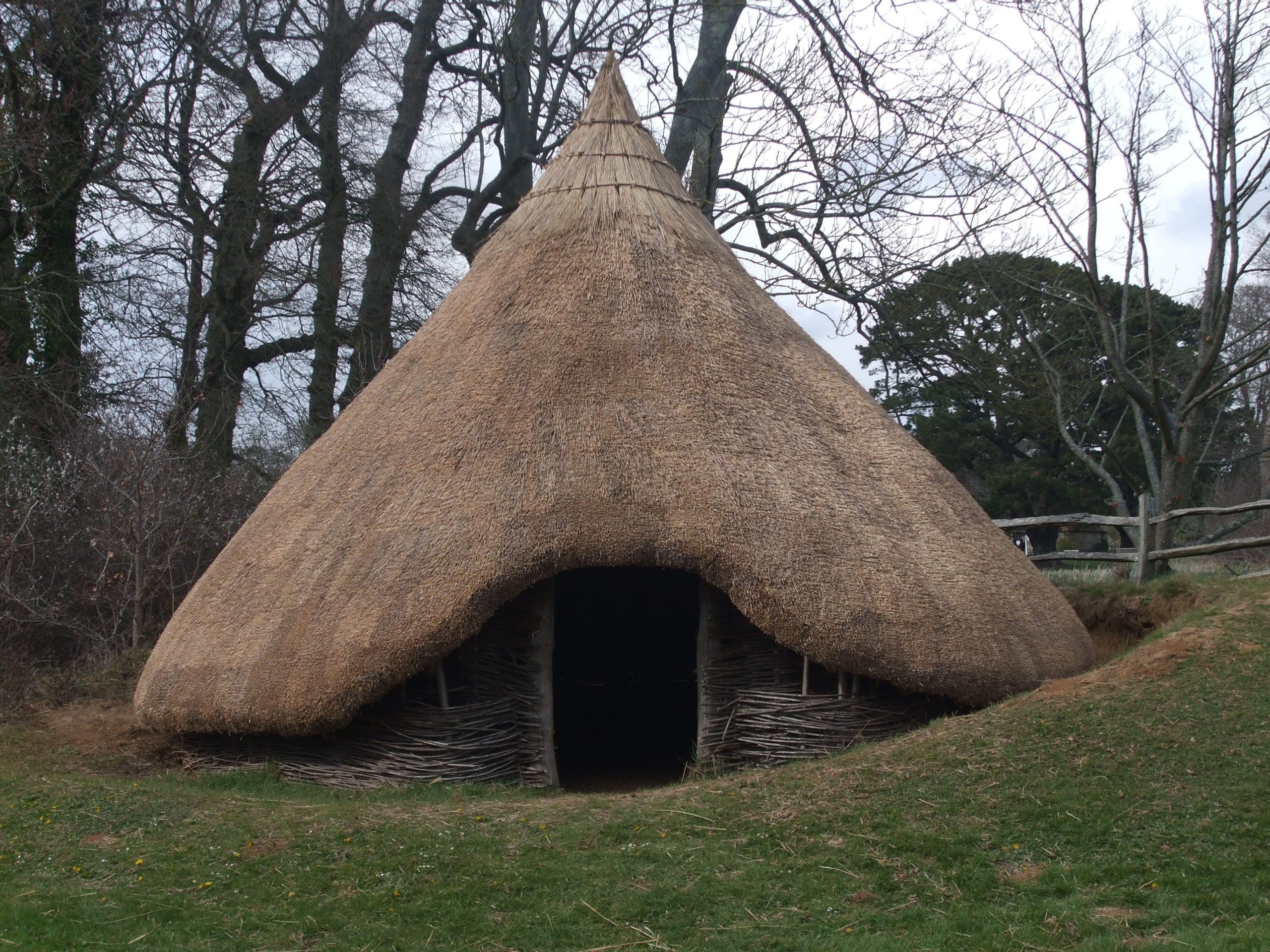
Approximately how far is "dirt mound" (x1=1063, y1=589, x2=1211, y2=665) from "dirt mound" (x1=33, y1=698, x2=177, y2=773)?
760cm

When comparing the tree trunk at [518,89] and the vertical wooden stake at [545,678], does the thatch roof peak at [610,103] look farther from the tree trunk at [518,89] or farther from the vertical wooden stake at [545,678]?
the tree trunk at [518,89]

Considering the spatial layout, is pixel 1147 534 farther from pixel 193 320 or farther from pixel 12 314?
pixel 12 314

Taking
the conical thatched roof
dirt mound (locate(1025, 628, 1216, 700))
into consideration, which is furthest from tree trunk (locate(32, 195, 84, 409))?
dirt mound (locate(1025, 628, 1216, 700))

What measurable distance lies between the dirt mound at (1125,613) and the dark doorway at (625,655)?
12.1ft

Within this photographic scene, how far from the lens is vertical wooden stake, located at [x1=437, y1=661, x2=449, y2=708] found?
Result: 7582 mm

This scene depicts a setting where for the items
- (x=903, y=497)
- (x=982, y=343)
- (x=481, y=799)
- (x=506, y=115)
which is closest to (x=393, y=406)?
(x=481, y=799)

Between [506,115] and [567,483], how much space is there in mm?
11593

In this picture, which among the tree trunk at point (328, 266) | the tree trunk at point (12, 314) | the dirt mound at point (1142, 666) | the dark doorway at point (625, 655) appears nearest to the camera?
the dirt mound at point (1142, 666)

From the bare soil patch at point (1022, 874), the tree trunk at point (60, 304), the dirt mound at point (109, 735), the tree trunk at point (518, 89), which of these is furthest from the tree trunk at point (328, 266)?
the bare soil patch at point (1022, 874)

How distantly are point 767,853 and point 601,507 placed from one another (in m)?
2.60

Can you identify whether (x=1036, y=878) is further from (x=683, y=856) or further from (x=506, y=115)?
(x=506, y=115)

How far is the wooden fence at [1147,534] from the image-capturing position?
1030 cm

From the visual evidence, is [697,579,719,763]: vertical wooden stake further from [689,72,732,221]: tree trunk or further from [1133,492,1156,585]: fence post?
[689,72,732,221]: tree trunk

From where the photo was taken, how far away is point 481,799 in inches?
279
